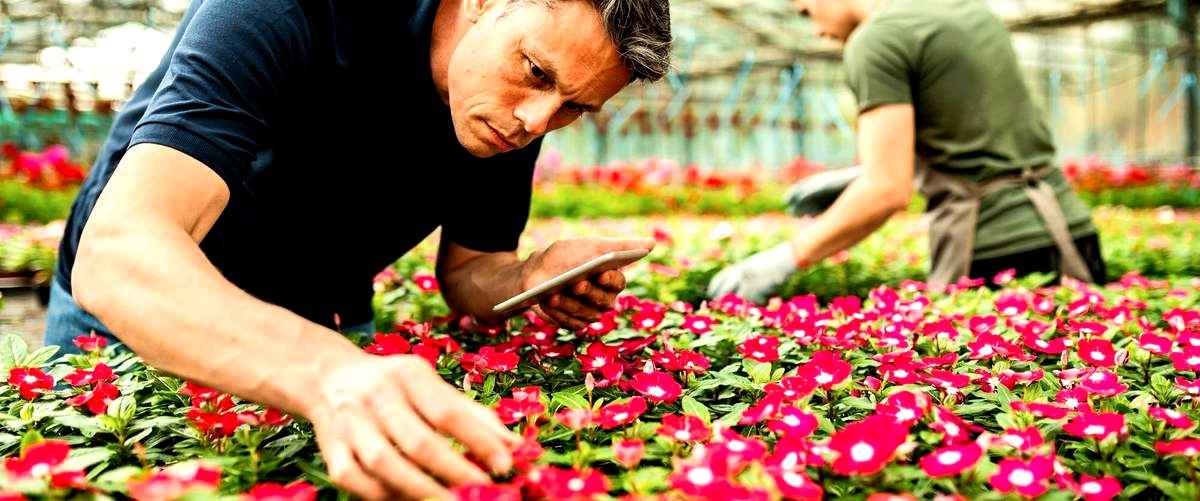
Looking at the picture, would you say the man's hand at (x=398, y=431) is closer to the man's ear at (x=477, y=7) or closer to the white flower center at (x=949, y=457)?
the white flower center at (x=949, y=457)

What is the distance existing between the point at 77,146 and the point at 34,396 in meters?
8.80

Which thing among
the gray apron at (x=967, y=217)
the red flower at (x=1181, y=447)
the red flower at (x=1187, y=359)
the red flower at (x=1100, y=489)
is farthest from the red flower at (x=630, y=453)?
the gray apron at (x=967, y=217)

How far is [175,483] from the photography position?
29.7 inches

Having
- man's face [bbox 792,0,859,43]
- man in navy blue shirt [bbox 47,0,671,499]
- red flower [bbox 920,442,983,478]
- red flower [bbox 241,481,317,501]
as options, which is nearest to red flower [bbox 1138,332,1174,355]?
red flower [bbox 920,442,983,478]

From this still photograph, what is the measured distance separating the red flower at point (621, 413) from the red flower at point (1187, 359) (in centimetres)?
87

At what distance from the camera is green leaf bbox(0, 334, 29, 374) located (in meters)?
1.46

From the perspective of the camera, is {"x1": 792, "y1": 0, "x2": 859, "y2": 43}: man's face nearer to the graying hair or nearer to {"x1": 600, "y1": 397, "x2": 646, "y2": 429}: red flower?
the graying hair

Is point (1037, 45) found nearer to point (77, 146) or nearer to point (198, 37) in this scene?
point (77, 146)

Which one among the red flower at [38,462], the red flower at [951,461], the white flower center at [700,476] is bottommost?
the red flower at [951,461]

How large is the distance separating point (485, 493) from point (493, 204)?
1248 mm

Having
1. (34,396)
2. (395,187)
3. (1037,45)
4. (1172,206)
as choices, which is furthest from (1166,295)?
(1037,45)

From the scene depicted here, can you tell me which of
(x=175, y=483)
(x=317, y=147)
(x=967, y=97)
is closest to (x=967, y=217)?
(x=967, y=97)

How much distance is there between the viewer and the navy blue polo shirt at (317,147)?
119cm

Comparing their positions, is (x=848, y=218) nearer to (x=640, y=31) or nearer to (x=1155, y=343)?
(x=1155, y=343)
